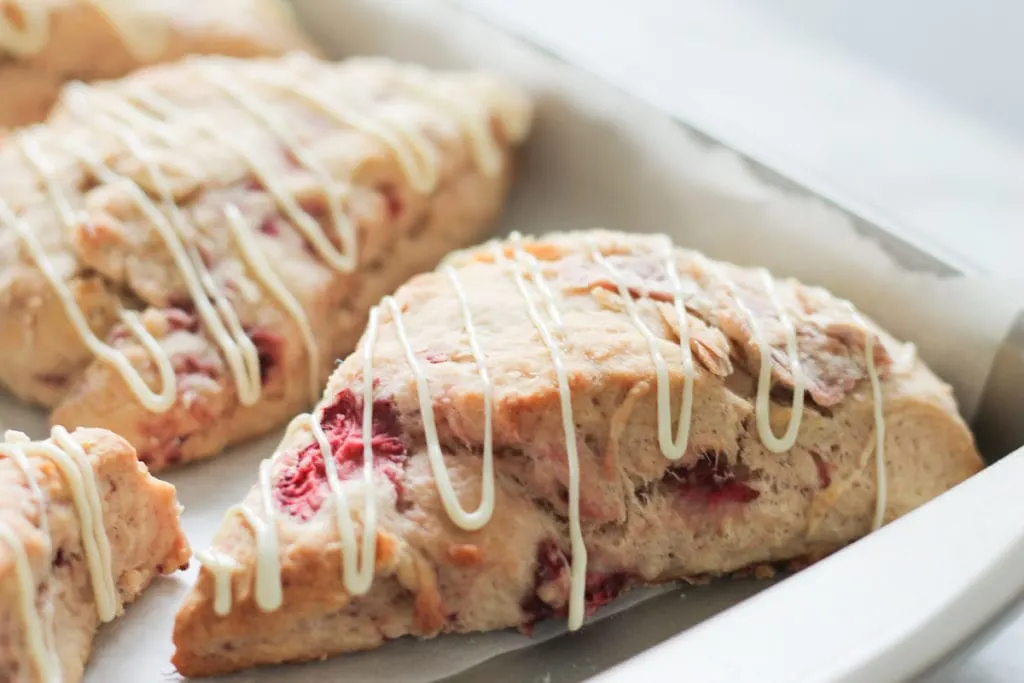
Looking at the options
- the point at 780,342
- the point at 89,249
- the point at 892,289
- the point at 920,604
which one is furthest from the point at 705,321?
the point at 89,249

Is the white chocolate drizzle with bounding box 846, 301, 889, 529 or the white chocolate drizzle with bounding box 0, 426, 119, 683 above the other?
the white chocolate drizzle with bounding box 846, 301, 889, 529

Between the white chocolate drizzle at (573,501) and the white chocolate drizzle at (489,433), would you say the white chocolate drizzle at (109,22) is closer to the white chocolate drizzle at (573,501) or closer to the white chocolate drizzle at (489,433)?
the white chocolate drizzle at (489,433)

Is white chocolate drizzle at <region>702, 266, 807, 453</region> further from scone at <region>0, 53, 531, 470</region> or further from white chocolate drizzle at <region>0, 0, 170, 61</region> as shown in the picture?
white chocolate drizzle at <region>0, 0, 170, 61</region>

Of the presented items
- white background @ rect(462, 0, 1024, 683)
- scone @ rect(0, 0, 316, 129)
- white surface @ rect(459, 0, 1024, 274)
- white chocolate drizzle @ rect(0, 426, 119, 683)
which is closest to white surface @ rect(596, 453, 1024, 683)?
white chocolate drizzle @ rect(0, 426, 119, 683)

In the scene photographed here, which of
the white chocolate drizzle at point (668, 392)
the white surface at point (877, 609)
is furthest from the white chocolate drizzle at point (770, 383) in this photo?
the white surface at point (877, 609)

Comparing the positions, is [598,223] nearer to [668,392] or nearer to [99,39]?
[668,392]

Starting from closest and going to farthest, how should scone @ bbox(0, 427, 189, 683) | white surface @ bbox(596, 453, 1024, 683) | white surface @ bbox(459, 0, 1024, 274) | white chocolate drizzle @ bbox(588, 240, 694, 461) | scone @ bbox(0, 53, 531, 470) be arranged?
1. white surface @ bbox(596, 453, 1024, 683)
2. scone @ bbox(0, 427, 189, 683)
3. white chocolate drizzle @ bbox(588, 240, 694, 461)
4. scone @ bbox(0, 53, 531, 470)
5. white surface @ bbox(459, 0, 1024, 274)

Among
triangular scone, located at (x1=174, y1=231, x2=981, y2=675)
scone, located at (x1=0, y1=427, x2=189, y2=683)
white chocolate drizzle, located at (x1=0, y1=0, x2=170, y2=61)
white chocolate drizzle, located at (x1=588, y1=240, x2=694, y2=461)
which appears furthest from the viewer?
white chocolate drizzle, located at (x1=0, y1=0, x2=170, y2=61)
